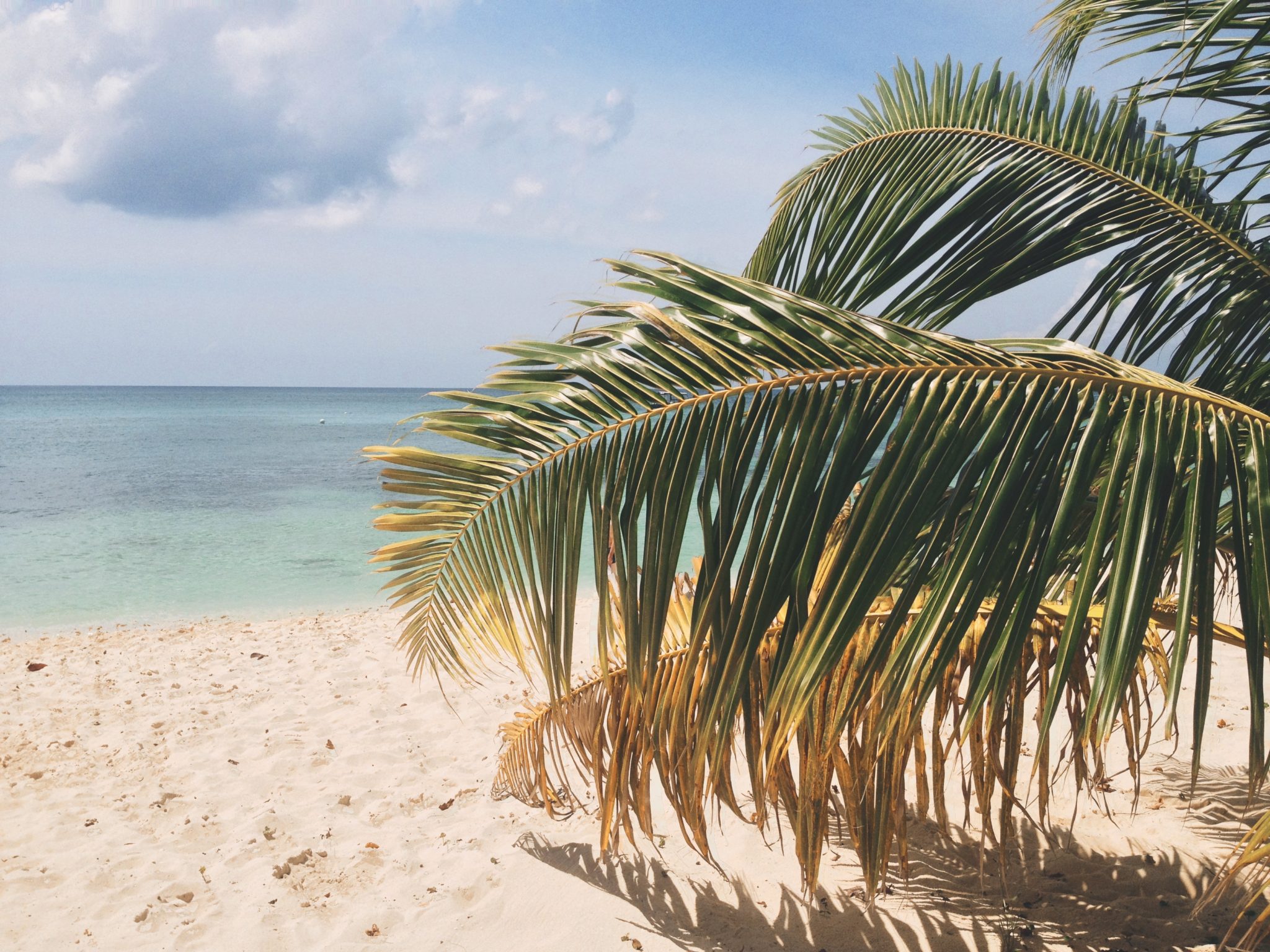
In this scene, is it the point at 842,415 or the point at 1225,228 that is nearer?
the point at 842,415

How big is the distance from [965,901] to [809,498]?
7.61 feet

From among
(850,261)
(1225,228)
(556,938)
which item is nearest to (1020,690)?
(850,261)

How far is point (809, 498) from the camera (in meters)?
1.39

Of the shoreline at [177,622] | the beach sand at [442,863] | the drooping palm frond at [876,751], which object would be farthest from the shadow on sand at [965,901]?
the shoreline at [177,622]

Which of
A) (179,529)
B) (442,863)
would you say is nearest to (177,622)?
(442,863)

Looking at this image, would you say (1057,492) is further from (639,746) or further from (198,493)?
(198,493)

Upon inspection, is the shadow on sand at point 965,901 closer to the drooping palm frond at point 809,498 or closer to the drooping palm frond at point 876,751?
the drooping palm frond at point 876,751

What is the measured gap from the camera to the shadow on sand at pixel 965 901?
275 cm

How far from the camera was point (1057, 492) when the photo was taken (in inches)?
53.9

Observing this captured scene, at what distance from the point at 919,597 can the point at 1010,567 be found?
144 centimetres

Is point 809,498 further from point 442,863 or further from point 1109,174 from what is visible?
point 442,863

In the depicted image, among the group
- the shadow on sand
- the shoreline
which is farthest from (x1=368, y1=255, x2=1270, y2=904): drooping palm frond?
the shoreline

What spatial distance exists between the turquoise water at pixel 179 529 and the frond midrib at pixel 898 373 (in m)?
0.40

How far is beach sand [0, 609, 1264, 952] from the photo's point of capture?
9.62ft
